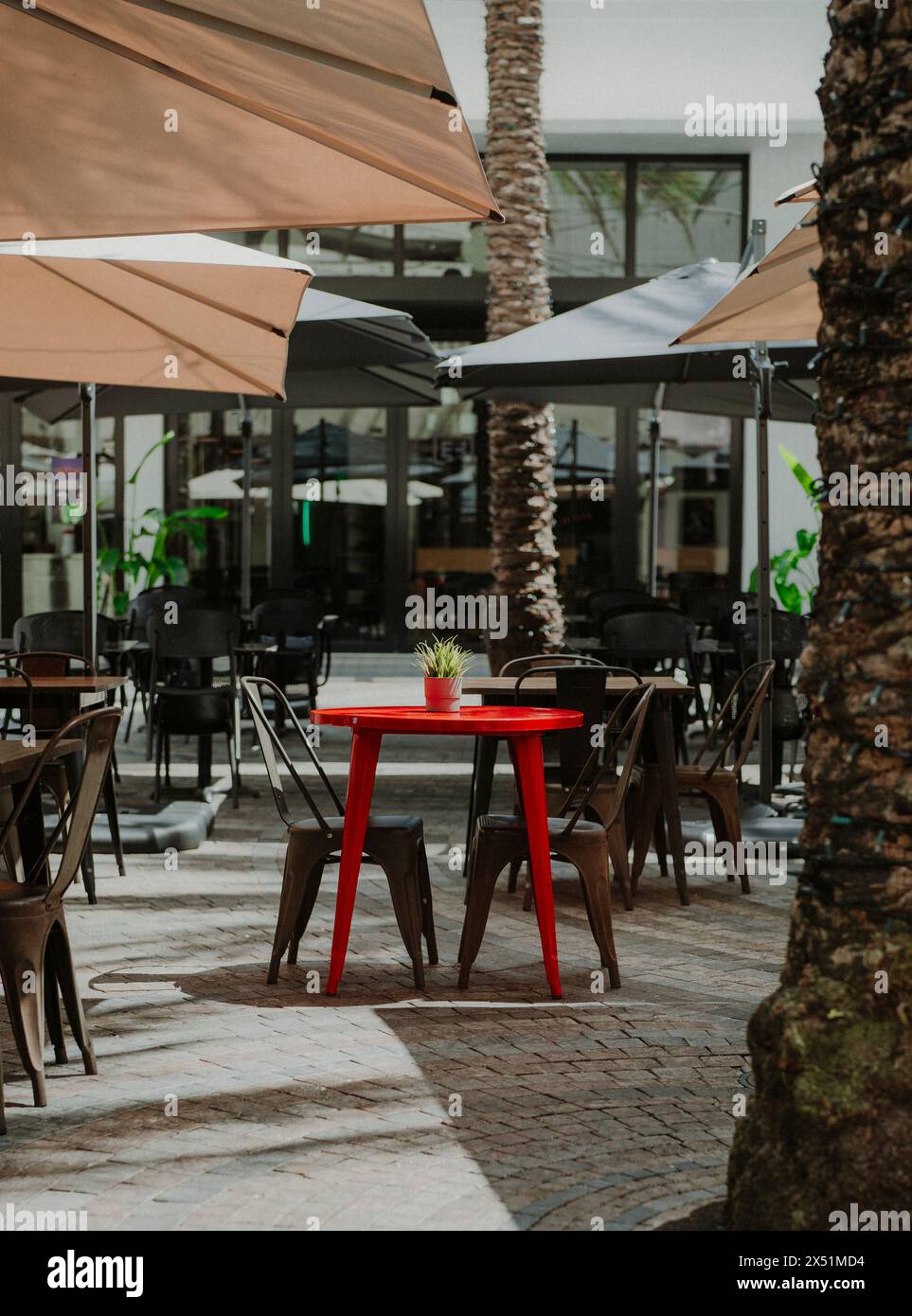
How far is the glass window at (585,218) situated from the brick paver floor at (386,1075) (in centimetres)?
1316

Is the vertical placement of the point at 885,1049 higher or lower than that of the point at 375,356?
lower

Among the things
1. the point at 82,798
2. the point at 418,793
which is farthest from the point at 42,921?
the point at 418,793

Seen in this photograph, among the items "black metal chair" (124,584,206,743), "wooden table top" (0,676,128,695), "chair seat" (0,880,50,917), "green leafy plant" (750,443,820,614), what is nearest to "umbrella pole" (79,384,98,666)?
"wooden table top" (0,676,128,695)

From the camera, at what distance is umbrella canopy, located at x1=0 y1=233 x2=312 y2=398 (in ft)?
19.7

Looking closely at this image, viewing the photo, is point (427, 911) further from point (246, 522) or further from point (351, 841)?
point (246, 522)

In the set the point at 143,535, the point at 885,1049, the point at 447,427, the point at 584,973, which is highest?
the point at 447,427

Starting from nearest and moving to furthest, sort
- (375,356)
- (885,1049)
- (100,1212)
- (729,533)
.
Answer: (885,1049)
(100,1212)
(375,356)
(729,533)

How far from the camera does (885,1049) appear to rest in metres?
2.80

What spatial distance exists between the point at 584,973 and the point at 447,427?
46.1 ft

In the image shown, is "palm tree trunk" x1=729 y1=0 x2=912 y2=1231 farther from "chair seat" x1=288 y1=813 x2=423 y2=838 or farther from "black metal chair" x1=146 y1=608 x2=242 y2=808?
"black metal chair" x1=146 y1=608 x2=242 y2=808

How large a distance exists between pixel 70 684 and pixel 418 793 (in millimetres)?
3451

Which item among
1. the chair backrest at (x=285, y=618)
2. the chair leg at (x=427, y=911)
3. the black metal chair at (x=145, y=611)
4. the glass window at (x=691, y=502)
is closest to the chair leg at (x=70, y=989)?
the chair leg at (x=427, y=911)
